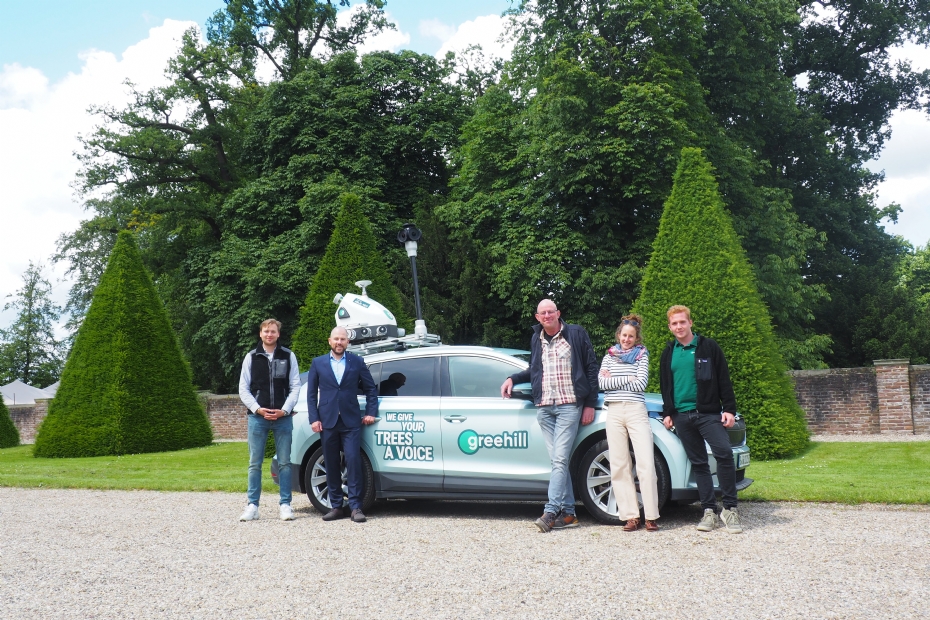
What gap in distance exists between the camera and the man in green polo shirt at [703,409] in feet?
22.4

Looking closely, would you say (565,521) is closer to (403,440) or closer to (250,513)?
(403,440)

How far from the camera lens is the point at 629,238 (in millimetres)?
24188

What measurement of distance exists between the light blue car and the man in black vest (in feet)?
1.16

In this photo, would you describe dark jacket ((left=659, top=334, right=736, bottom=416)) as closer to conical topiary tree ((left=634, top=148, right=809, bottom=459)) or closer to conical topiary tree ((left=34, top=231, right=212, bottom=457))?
conical topiary tree ((left=634, top=148, right=809, bottom=459))

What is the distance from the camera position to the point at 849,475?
1023 centimetres

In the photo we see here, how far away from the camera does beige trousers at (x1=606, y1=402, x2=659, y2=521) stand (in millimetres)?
6965

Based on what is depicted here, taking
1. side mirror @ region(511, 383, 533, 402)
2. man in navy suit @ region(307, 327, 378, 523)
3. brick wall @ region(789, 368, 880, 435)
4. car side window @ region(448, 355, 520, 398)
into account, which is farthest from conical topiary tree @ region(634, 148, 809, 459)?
man in navy suit @ region(307, 327, 378, 523)

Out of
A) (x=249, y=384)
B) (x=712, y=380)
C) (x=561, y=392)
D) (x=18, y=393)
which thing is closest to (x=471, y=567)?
(x=561, y=392)

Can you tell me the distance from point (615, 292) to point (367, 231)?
9.74m

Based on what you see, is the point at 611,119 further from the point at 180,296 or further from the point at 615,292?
the point at 180,296

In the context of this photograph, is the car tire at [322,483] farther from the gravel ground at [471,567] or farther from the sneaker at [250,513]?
the sneaker at [250,513]

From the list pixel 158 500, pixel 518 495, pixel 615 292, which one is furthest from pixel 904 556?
pixel 615 292

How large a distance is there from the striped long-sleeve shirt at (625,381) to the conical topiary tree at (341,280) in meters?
8.03

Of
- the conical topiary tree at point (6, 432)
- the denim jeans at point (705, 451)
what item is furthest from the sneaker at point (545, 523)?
the conical topiary tree at point (6, 432)
